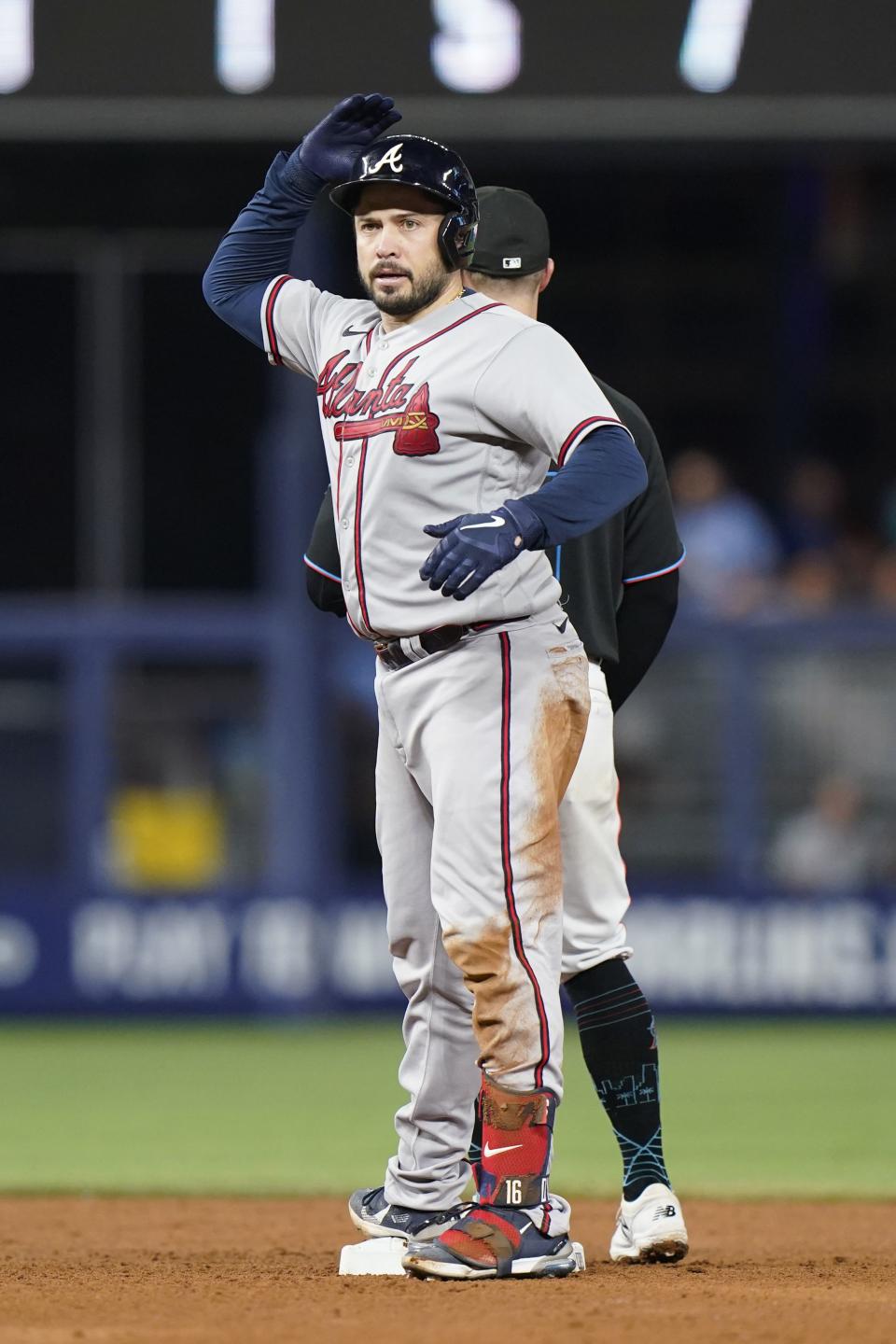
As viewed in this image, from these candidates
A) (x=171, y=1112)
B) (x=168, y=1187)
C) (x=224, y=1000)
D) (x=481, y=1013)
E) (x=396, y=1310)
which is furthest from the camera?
(x=224, y=1000)

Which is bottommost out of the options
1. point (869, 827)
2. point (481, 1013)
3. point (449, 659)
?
point (869, 827)

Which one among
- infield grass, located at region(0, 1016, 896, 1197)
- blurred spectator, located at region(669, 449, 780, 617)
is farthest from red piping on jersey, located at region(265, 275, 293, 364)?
blurred spectator, located at region(669, 449, 780, 617)

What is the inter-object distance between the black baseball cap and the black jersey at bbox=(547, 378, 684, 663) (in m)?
0.27

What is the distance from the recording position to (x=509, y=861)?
3.56 m

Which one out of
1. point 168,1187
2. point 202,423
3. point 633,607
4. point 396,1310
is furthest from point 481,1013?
point 202,423

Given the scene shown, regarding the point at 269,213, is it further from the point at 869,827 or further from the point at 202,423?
the point at 202,423

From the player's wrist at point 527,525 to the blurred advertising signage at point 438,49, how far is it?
3571 mm

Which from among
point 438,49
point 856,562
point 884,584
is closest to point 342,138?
point 438,49

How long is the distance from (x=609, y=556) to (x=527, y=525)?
30.0 inches

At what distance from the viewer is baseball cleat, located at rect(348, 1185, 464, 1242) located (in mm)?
3709

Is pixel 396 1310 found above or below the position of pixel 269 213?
below

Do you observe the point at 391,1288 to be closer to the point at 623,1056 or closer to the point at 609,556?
the point at 623,1056

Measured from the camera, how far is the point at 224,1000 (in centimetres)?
982

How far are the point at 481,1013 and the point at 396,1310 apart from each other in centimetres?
53
